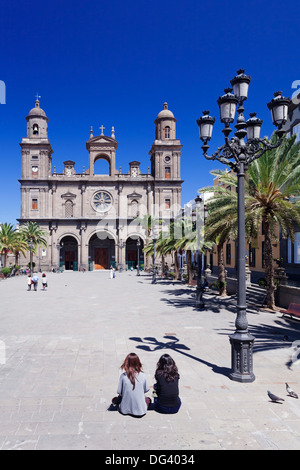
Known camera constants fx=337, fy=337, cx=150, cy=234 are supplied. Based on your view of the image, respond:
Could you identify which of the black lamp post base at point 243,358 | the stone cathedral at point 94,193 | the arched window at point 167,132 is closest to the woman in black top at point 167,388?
the black lamp post base at point 243,358

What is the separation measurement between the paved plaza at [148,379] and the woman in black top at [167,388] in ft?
0.59

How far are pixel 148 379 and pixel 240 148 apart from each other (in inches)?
214

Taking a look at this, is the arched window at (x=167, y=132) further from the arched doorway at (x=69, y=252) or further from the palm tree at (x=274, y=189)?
the palm tree at (x=274, y=189)

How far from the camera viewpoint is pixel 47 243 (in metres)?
54.0

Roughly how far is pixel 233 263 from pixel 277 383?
28.7 meters

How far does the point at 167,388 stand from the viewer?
536 cm

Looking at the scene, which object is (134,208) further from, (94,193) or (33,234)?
(33,234)

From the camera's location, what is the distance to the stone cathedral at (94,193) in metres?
54.3

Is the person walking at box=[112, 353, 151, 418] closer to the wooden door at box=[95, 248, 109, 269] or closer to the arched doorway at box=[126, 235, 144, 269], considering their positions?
the arched doorway at box=[126, 235, 144, 269]

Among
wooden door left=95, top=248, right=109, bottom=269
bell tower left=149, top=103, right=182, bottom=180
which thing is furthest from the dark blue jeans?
wooden door left=95, top=248, right=109, bottom=269

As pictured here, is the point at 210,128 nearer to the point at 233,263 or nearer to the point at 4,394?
the point at 4,394

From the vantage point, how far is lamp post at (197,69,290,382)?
22.9 ft

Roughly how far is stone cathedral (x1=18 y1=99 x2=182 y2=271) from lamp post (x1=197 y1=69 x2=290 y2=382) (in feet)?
156
